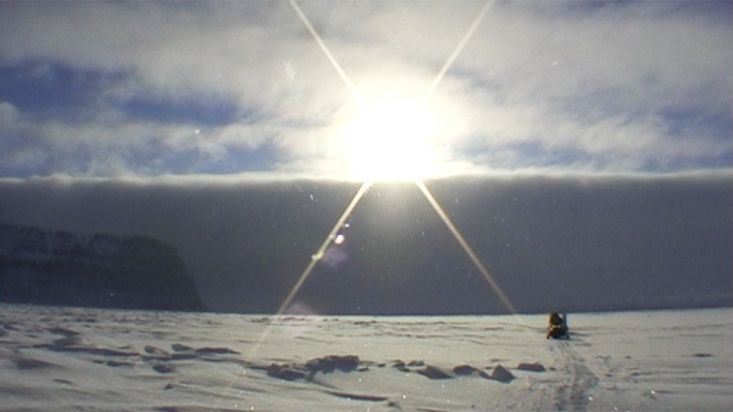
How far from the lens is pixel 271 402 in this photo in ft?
29.0

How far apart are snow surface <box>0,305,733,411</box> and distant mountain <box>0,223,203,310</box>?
38.3m

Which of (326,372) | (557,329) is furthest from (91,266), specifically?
(326,372)

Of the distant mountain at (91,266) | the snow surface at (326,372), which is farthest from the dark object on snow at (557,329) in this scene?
the distant mountain at (91,266)

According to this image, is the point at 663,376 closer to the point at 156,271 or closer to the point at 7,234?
the point at 156,271

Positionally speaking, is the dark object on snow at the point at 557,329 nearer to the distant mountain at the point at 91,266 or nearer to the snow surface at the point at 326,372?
the snow surface at the point at 326,372

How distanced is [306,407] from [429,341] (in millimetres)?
9119

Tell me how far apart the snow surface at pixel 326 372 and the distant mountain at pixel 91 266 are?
126ft

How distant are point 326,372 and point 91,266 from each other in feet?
245

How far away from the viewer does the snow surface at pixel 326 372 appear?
8.71 m

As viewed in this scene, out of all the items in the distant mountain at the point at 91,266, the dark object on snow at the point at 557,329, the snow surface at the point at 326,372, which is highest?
the distant mountain at the point at 91,266

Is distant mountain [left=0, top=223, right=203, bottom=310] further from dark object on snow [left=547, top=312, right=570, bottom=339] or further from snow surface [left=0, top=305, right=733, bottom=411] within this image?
snow surface [left=0, top=305, right=733, bottom=411]

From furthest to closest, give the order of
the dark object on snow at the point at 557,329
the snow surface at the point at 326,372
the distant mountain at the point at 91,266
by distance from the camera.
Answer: the distant mountain at the point at 91,266, the dark object on snow at the point at 557,329, the snow surface at the point at 326,372

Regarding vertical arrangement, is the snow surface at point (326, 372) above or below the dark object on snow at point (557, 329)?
below

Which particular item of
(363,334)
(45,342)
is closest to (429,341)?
(363,334)
